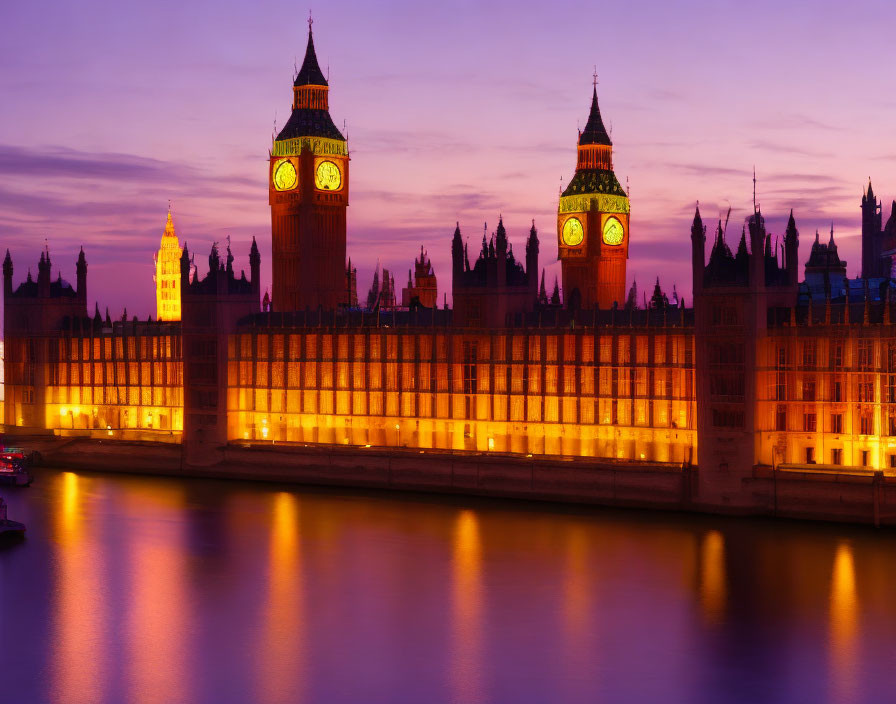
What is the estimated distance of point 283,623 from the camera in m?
54.2

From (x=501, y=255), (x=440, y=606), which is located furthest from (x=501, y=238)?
(x=440, y=606)

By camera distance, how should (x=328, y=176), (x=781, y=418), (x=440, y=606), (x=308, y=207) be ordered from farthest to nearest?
(x=328, y=176), (x=308, y=207), (x=781, y=418), (x=440, y=606)

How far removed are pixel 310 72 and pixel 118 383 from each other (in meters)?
37.5

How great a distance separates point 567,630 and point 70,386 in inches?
2674

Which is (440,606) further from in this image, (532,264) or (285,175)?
(285,175)

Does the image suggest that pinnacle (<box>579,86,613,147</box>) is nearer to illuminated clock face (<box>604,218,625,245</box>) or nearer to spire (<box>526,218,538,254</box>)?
illuminated clock face (<box>604,218,625,245</box>)

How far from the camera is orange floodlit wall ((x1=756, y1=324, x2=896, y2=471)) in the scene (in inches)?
2830

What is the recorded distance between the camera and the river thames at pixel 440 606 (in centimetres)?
4662

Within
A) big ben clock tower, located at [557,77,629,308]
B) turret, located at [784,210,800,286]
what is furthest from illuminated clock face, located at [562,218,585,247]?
turret, located at [784,210,800,286]

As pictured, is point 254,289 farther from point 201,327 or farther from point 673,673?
point 673,673

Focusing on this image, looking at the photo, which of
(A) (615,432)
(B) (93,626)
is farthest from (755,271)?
(B) (93,626)

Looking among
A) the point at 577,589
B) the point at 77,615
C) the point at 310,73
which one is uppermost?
the point at 310,73

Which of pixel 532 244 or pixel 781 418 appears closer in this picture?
pixel 781 418

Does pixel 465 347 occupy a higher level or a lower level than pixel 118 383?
higher
